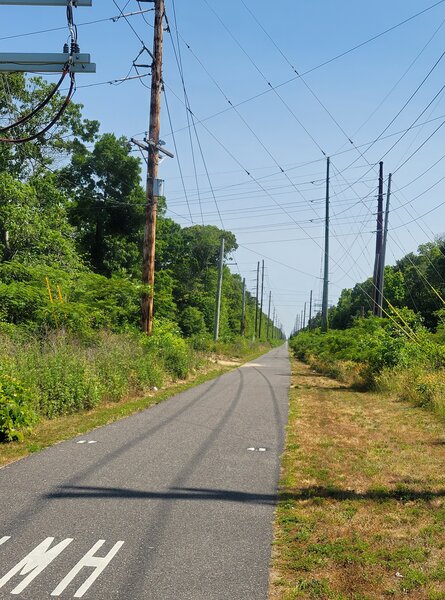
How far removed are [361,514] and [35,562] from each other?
3282mm

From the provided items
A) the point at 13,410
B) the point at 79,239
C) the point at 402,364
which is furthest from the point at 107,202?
the point at 13,410

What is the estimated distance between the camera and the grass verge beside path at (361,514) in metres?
4.59

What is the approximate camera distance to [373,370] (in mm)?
20953

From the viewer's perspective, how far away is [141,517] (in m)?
5.98

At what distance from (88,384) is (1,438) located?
382 centimetres

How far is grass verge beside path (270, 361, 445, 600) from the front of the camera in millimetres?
4594

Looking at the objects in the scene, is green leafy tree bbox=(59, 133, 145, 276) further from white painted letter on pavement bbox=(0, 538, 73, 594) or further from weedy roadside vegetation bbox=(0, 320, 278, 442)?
white painted letter on pavement bbox=(0, 538, 73, 594)

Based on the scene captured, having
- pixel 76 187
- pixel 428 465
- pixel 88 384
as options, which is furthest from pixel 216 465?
pixel 76 187

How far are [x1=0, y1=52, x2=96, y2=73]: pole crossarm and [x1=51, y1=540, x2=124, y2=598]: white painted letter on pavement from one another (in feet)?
25.9

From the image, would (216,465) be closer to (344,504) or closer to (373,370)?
(344,504)

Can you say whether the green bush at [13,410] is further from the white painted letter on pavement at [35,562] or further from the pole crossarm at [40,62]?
the pole crossarm at [40,62]

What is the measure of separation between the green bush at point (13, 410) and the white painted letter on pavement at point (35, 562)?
14.6ft

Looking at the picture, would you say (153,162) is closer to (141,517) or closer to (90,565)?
(141,517)

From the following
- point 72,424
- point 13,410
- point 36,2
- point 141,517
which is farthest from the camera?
point 72,424
